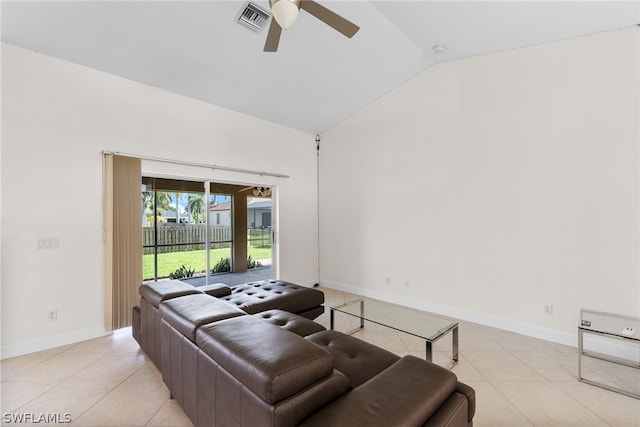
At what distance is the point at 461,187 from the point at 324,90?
2.36 m

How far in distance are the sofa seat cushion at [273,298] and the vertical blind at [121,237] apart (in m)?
1.21

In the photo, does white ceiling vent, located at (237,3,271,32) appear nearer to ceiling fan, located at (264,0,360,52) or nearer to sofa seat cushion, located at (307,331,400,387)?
ceiling fan, located at (264,0,360,52)

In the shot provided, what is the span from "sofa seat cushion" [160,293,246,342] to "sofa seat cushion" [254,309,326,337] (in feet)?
2.03

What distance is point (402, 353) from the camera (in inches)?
109

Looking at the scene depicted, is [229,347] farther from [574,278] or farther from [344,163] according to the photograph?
[344,163]

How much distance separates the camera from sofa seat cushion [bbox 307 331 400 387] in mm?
1566

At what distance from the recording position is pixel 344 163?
509 centimetres

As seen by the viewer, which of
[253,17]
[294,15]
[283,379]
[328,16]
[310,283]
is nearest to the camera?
[283,379]

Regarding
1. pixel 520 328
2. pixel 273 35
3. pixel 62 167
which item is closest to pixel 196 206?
pixel 62 167

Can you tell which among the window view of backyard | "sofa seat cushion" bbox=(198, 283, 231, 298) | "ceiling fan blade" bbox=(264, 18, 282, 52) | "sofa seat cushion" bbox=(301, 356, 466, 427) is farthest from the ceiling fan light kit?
A: the window view of backyard

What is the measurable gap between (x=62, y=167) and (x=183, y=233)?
1542mm

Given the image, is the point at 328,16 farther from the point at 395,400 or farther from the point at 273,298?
the point at 273,298

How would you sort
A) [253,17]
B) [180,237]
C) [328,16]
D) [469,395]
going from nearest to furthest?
[469,395], [328,16], [253,17], [180,237]

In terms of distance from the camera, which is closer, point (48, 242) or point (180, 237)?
point (48, 242)
